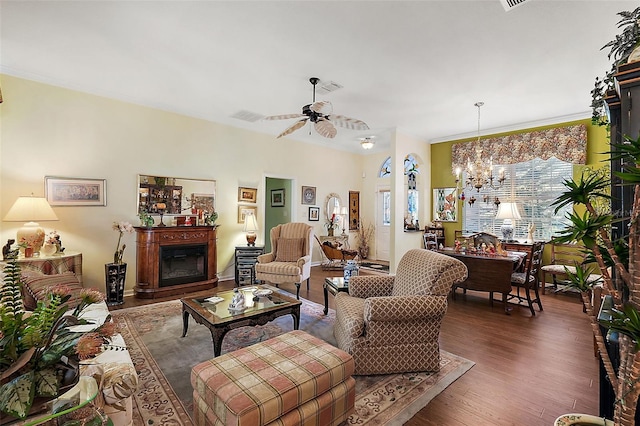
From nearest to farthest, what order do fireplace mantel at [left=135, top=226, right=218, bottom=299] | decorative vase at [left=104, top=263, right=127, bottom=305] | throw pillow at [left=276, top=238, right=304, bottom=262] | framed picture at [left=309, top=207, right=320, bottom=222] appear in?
decorative vase at [left=104, top=263, right=127, bottom=305] < fireplace mantel at [left=135, top=226, right=218, bottom=299] < throw pillow at [left=276, top=238, right=304, bottom=262] < framed picture at [left=309, top=207, right=320, bottom=222]

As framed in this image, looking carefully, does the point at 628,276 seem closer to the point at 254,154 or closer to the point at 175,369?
the point at 175,369

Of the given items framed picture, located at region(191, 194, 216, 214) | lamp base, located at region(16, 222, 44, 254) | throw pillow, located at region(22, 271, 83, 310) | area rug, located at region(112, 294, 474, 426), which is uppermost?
framed picture, located at region(191, 194, 216, 214)

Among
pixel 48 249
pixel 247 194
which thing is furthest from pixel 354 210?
pixel 48 249

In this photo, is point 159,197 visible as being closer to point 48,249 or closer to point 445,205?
point 48,249

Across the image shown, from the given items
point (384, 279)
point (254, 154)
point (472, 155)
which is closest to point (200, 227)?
point (254, 154)

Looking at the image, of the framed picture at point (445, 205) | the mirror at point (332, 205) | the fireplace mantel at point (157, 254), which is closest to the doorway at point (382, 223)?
the mirror at point (332, 205)

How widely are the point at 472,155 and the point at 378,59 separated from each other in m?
3.89

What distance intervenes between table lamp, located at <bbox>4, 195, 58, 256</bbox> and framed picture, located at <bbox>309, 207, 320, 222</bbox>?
4588mm

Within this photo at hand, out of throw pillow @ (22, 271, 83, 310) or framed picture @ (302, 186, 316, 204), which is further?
framed picture @ (302, 186, 316, 204)

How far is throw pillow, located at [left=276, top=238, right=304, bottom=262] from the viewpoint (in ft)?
16.3

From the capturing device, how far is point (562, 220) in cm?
523

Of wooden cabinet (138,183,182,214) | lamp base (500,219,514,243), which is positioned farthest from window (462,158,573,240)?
wooden cabinet (138,183,182,214)

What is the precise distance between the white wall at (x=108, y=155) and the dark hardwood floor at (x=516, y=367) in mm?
1297

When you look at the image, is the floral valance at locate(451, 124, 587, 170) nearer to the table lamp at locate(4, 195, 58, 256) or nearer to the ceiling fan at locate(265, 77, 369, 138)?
the ceiling fan at locate(265, 77, 369, 138)
